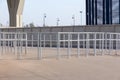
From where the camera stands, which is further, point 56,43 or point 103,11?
point 103,11

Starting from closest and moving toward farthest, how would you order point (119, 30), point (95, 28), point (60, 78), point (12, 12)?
point (60, 78)
point (119, 30)
point (95, 28)
point (12, 12)

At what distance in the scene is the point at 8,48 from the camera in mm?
26094

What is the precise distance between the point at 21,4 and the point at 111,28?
28.7 metres

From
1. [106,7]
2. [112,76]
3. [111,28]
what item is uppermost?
[106,7]

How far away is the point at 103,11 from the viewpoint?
2255 inches

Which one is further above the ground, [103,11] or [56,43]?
[103,11]

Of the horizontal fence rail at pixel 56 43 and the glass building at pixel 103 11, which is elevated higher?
the glass building at pixel 103 11

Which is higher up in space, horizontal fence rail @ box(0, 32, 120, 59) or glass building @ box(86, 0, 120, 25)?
glass building @ box(86, 0, 120, 25)

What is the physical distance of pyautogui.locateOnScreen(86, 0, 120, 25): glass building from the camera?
5475cm

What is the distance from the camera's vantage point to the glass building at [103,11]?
54.8 metres

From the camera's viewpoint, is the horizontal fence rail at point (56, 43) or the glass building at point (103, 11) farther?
the glass building at point (103, 11)

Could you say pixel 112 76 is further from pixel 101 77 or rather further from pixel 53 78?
pixel 53 78

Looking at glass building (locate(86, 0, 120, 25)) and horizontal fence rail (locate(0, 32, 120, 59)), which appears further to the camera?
glass building (locate(86, 0, 120, 25))

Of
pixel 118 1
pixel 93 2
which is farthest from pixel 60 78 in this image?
pixel 93 2
